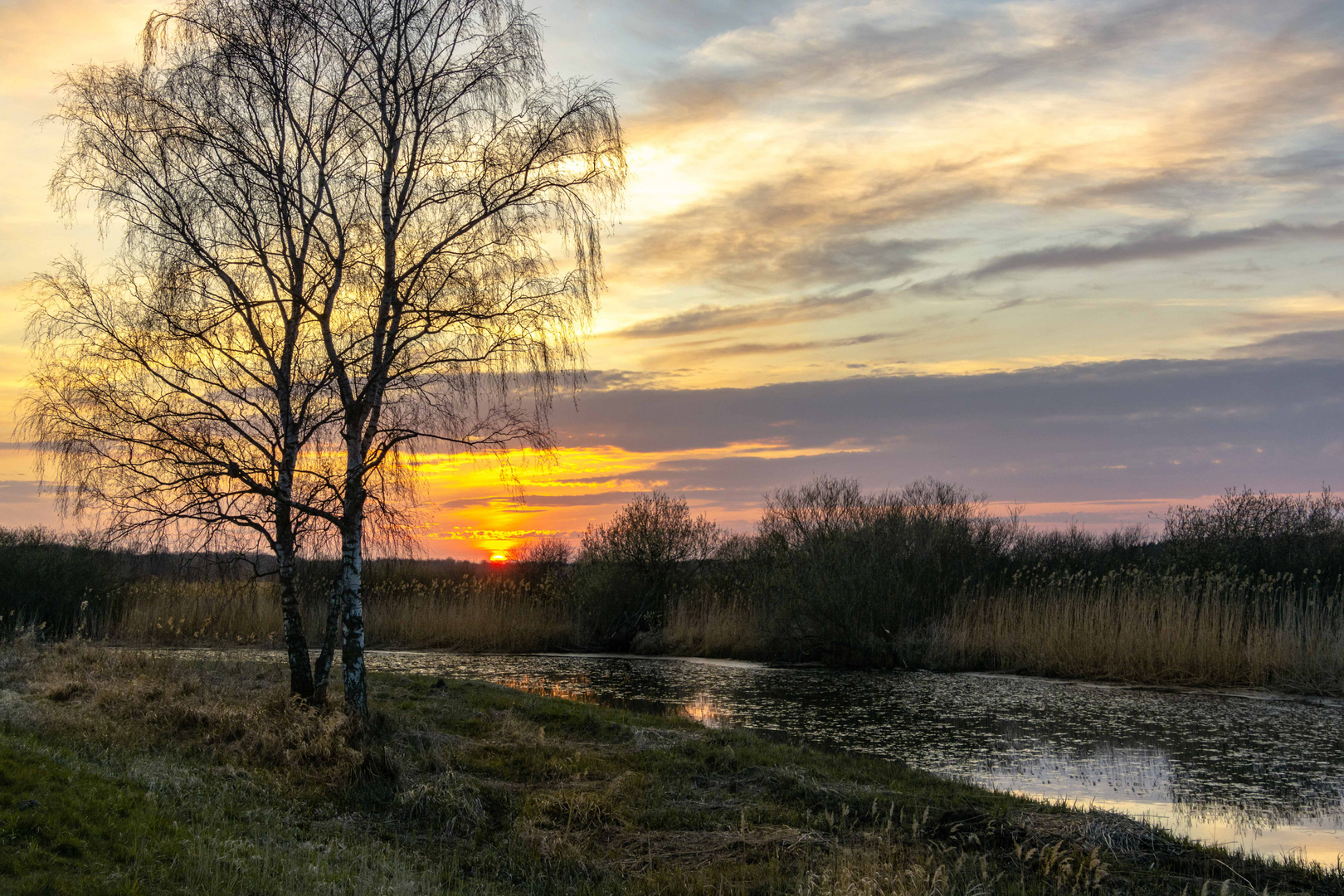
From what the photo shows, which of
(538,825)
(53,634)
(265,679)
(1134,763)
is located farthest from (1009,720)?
(53,634)

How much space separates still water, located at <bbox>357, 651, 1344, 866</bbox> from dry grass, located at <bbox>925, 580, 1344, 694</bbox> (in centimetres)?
88

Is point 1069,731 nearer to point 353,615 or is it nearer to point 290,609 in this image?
point 353,615

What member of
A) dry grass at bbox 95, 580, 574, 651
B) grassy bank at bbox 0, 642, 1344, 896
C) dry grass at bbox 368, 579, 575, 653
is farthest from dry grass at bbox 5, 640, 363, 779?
dry grass at bbox 368, 579, 575, 653

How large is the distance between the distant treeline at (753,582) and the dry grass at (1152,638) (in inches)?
15.0

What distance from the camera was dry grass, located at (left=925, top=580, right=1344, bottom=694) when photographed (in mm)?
14664

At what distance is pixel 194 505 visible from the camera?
10578 mm

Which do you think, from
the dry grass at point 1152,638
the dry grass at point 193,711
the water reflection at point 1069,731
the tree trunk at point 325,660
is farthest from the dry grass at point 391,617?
the dry grass at point 1152,638

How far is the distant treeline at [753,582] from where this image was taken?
19219 millimetres

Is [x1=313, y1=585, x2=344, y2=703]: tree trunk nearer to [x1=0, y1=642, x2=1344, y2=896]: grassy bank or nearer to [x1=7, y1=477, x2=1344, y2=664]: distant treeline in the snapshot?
[x1=0, y1=642, x2=1344, y2=896]: grassy bank

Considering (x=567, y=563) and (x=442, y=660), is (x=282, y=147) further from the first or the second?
(x=567, y=563)

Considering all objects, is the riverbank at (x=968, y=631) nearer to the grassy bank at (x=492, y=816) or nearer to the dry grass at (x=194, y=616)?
the dry grass at (x=194, y=616)

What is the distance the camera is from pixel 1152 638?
16.0m

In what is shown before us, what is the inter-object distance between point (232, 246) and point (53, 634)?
13.2 metres

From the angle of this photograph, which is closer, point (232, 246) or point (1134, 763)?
point (1134, 763)
